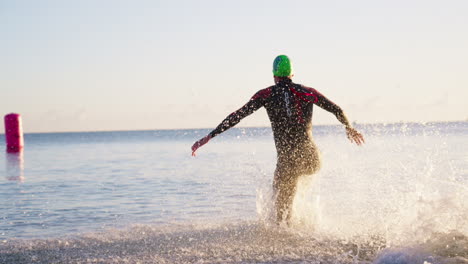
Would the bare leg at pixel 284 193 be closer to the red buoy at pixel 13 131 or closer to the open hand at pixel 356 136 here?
the open hand at pixel 356 136

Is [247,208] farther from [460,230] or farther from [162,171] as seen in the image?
[162,171]

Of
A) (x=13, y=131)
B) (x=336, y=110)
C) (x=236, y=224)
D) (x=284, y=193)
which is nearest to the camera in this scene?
(x=336, y=110)

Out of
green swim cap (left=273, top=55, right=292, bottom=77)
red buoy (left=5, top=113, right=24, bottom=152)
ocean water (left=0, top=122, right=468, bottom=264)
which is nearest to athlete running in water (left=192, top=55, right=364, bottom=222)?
green swim cap (left=273, top=55, right=292, bottom=77)

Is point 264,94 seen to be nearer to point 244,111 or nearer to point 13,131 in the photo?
point 244,111

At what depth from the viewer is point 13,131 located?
29.6 meters

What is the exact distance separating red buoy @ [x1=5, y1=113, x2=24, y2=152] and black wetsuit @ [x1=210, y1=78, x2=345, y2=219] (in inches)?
1078

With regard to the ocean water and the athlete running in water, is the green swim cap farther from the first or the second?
the ocean water

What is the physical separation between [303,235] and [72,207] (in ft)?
15.8

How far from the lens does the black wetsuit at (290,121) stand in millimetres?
5199

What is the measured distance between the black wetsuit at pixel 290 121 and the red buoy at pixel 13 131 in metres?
27.4

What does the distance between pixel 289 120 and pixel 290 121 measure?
2 cm

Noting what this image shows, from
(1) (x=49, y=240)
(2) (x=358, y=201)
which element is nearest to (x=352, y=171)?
(2) (x=358, y=201)

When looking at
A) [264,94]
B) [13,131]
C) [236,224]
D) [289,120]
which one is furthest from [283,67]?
[13,131]

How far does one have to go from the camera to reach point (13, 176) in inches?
549
